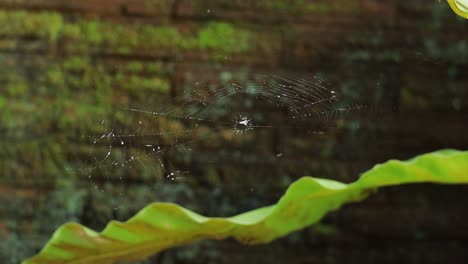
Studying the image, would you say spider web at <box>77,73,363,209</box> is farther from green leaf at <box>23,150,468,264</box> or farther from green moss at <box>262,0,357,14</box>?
green leaf at <box>23,150,468,264</box>

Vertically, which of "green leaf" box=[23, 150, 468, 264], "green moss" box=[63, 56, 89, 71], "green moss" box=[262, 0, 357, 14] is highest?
"green moss" box=[262, 0, 357, 14]

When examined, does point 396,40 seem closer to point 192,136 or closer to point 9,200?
point 192,136

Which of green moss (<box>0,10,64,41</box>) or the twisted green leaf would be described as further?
green moss (<box>0,10,64,41</box>)

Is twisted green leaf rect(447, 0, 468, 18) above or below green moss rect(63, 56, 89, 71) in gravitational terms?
above

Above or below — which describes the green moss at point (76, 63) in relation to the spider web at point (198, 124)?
above

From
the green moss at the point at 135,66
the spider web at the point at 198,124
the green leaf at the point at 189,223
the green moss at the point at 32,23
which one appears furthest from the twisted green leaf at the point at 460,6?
the green moss at the point at 32,23

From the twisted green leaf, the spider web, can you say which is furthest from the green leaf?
the spider web

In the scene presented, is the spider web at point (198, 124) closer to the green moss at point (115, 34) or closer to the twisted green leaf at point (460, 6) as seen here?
the green moss at point (115, 34)
